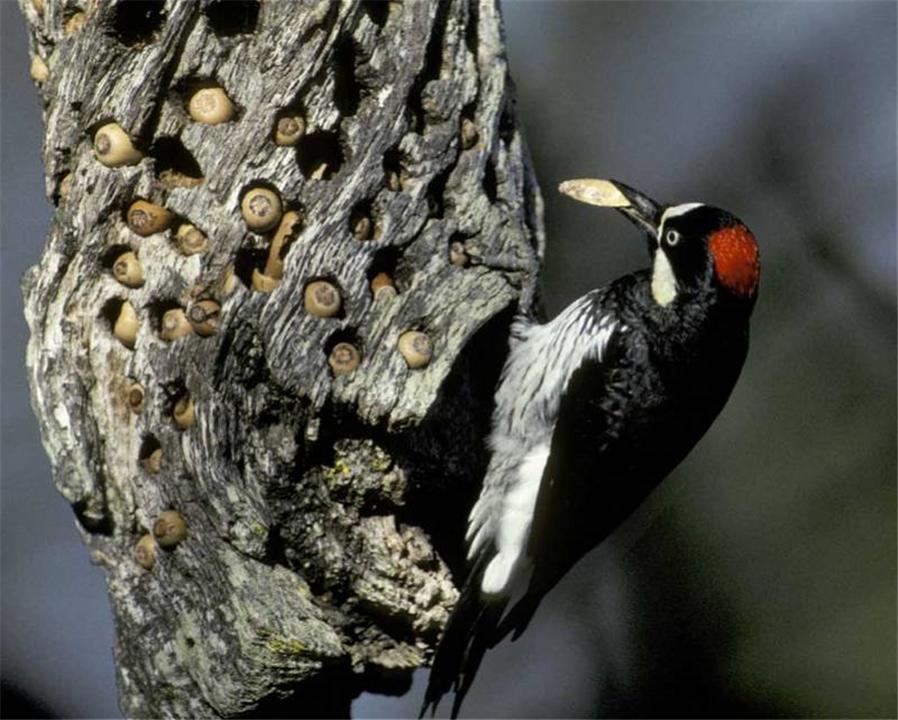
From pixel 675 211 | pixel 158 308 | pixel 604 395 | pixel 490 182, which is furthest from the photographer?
pixel 675 211

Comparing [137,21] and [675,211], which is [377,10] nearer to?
[137,21]

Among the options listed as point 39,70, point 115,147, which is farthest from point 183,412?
point 39,70

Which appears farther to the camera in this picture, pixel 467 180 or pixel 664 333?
pixel 664 333

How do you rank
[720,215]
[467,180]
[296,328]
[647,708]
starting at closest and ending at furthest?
[296,328]
[467,180]
[720,215]
[647,708]

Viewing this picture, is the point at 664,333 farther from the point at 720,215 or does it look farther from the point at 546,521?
the point at 546,521

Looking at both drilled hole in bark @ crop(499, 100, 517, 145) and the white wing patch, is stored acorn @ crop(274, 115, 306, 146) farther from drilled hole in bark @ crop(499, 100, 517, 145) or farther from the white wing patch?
the white wing patch

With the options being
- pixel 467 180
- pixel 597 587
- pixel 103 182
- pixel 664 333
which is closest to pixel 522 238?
pixel 467 180
